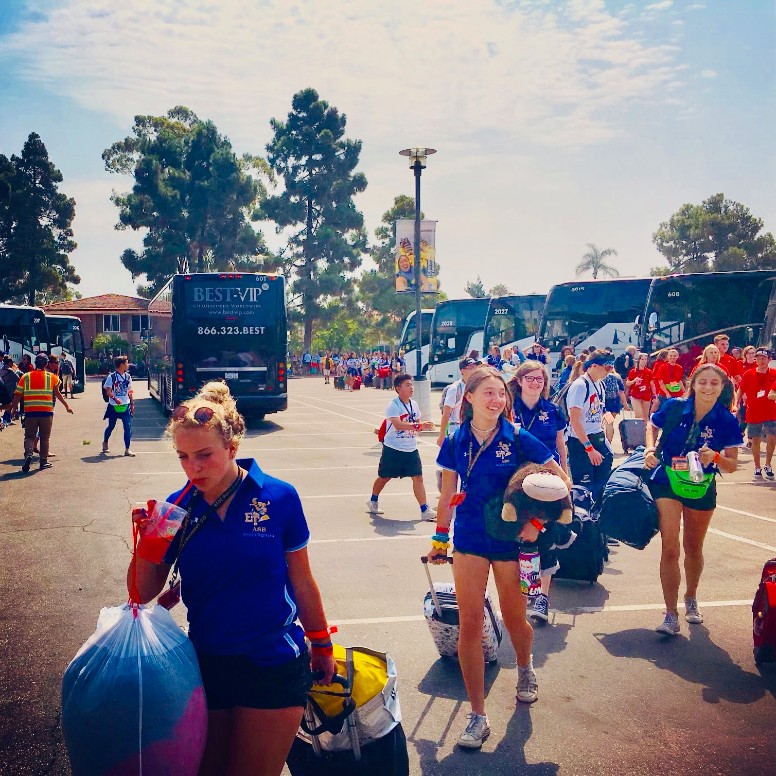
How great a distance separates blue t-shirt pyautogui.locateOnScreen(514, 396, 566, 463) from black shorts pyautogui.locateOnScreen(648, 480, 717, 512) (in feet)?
2.81

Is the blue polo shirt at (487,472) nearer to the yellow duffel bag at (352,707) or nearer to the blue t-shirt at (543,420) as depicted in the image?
the yellow duffel bag at (352,707)

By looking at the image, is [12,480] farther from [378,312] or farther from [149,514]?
[378,312]

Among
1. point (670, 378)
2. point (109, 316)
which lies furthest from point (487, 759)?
point (109, 316)

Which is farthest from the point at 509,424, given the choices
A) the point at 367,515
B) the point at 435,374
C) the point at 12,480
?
the point at 435,374

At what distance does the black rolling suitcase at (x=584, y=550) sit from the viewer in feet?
22.2

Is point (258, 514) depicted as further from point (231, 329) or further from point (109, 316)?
point (109, 316)

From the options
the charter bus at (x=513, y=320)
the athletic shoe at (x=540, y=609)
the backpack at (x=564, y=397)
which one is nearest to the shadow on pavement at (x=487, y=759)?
the athletic shoe at (x=540, y=609)

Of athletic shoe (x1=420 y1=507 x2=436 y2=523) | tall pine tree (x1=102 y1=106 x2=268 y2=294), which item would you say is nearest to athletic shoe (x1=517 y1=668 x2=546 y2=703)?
athletic shoe (x1=420 y1=507 x2=436 y2=523)

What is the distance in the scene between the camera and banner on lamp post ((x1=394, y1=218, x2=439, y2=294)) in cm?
2170

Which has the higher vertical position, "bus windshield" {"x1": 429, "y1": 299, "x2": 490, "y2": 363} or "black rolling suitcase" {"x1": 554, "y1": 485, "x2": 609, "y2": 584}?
"bus windshield" {"x1": 429, "y1": 299, "x2": 490, "y2": 363}

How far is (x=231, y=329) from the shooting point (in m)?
20.5

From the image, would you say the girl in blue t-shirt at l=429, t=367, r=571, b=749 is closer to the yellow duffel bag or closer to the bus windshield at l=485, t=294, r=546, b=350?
the yellow duffel bag

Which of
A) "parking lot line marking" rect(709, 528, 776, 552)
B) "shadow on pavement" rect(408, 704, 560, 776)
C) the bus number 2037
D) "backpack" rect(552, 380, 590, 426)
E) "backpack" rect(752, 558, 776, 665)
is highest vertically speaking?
the bus number 2037

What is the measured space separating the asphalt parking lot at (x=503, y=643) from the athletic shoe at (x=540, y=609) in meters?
0.11
